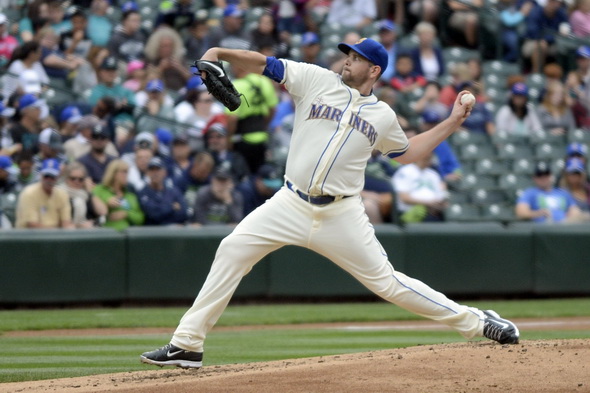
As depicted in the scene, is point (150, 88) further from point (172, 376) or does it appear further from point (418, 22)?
point (172, 376)

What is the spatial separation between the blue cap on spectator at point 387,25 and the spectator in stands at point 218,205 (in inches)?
163

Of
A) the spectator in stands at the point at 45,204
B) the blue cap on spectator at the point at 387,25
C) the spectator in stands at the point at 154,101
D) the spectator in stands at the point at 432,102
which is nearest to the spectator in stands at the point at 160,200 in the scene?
the spectator in stands at the point at 45,204

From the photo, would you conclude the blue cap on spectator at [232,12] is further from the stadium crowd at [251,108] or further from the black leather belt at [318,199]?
the black leather belt at [318,199]

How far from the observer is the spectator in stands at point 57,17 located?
1405 cm

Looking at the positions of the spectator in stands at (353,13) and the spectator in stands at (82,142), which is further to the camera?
the spectator in stands at (353,13)

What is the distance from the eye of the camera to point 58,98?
13.2 meters

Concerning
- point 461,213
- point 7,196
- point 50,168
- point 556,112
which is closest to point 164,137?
point 50,168

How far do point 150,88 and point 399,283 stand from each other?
25.3 feet

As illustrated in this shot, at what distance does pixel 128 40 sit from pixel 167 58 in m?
0.62

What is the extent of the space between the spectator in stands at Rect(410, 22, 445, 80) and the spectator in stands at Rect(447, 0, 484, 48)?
1044mm

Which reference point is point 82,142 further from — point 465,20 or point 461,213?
point 465,20

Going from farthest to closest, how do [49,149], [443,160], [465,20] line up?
[465,20]
[443,160]
[49,149]

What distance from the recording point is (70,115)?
1240 centimetres

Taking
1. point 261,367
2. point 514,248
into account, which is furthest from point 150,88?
point 261,367
